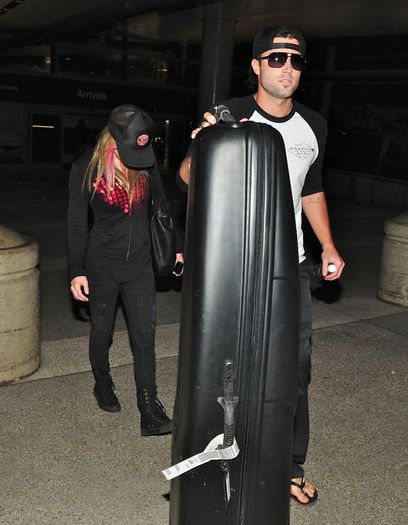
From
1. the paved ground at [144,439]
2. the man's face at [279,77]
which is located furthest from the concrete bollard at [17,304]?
the man's face at [279,77]

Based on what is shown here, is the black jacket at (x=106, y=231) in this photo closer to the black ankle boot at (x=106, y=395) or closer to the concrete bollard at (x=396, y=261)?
the black ankle boot at (x=106, y=395)

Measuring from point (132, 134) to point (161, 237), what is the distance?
2.04ft

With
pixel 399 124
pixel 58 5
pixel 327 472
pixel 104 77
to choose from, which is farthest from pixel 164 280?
pixel 104 77

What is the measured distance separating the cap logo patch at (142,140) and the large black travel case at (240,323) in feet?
5.66

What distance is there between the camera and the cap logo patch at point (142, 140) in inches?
140

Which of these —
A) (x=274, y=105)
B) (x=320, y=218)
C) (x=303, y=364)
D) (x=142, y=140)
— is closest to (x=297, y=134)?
(x=274, y=105)

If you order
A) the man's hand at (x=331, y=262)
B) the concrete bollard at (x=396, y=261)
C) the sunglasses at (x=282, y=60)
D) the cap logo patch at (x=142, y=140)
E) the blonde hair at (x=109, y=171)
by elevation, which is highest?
the sunglasses at (x=282, y=60)

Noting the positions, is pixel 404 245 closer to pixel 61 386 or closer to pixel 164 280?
pixel 164 280

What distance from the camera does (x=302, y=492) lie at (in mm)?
3445

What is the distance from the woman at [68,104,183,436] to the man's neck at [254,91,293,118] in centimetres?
82

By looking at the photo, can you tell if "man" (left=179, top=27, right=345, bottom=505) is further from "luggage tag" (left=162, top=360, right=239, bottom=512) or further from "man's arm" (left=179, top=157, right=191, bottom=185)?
"luggage tag" (left=162, top=360, right=239, bottom=512)

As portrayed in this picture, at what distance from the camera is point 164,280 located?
8.14m

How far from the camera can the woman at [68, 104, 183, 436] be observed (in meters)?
3.60

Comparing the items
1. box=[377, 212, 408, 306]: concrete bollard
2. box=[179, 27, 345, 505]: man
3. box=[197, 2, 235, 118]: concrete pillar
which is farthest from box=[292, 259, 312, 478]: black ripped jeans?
box=[197, 2, 235, 118]: concrete pillar
